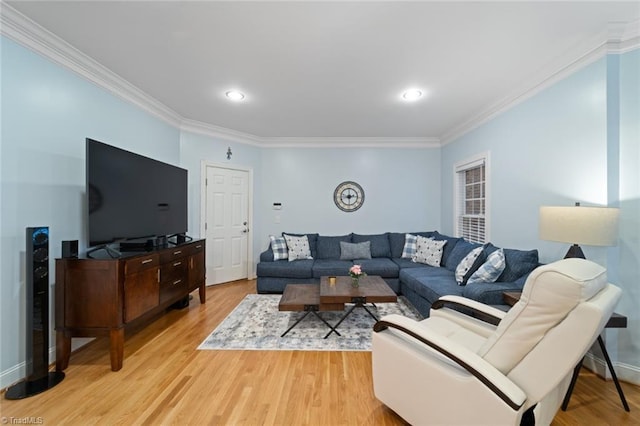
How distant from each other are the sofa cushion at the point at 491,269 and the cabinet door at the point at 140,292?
316cm

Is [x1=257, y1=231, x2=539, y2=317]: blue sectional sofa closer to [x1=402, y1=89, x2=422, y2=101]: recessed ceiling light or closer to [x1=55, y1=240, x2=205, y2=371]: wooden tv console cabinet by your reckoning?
[x1=402, y1=89, x2=422, y2=101]: recessed ceiling light

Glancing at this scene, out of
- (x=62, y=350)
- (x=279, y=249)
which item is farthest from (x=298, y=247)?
(x=62, y=350)

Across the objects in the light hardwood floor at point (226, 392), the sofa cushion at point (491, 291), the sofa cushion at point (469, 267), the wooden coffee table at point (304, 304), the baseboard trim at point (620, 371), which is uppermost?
the sofa cushion at point (469, 267)

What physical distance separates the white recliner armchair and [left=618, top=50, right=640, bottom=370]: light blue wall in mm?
1210

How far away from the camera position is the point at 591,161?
2.17 meters

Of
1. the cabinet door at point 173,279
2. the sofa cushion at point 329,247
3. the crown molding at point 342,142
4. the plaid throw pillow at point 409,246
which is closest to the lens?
the cabinet door at point 173,279

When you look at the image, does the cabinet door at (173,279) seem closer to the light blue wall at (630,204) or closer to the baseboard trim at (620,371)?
the baseboard trim at (620,371)

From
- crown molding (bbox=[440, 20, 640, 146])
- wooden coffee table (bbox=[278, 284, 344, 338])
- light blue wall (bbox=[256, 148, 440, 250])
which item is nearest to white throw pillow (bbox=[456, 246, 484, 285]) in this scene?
wooden coffee table (bbox=[278, 284, 344, 338])

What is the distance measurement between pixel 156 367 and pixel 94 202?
148 centimetres

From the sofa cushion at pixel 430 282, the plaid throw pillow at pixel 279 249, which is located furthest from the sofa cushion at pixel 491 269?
the plaid throw pillow at pixel 279 249

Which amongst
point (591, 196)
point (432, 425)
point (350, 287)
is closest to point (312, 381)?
point (432, 425)

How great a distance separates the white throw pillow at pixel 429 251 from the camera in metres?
4.05

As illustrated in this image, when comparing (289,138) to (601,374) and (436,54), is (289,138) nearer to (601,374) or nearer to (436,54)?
(436,54)

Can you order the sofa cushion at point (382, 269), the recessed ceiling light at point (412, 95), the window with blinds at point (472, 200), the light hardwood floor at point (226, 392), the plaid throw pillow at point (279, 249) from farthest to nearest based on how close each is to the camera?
1. the plaid throw pillow at point (279, 249)
2. the sofa cushion at point (382, 269)
3. the window with blinds at point (472, 200)
4. the recessed ceiling light at point (412, 95)
5. the light hardwood floor at point (226, 392)
